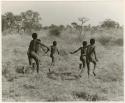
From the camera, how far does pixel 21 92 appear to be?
213 inches

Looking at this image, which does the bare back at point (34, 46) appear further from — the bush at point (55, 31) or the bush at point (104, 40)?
the bush at point (104, 40)

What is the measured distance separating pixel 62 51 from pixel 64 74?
33cm

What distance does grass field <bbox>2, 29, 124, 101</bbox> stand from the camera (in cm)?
542

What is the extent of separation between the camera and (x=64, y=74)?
5566 mm

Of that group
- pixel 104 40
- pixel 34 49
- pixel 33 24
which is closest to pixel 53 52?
pixel 34 49

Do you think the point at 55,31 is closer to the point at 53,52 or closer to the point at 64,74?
the point at 53,52

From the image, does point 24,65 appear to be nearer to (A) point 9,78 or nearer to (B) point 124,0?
(A) point 9,78

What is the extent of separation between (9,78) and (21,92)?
0.26m

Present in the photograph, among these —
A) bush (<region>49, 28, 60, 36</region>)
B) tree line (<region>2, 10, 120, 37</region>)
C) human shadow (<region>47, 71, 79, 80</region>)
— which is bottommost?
human shadow (<region>47, 71, 79, 80</region>)

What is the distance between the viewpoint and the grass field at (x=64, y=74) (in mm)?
5422

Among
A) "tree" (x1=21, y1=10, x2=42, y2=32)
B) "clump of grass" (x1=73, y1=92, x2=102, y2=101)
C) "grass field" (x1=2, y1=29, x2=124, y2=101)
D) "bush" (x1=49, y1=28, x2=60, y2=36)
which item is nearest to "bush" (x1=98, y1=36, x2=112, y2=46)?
"grass field" (x1=2, y1=29, x2=124, y2=101)

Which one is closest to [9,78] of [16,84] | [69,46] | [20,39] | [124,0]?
[16,84]

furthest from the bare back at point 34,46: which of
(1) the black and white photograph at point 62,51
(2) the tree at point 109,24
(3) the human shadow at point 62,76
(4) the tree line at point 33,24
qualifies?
(2) the tree at point 109,24

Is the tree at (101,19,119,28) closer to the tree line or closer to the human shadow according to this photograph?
the tree line
